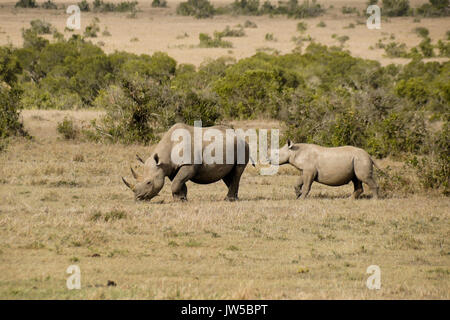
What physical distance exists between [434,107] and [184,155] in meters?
20.2

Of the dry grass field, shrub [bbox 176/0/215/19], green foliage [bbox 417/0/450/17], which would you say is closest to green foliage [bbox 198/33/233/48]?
shrub [bbox 176/0/215/19]

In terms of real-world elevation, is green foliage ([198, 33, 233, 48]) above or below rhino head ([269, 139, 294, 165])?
above

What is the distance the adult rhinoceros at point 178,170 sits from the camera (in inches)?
523

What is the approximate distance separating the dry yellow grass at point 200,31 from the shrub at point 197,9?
1166mm

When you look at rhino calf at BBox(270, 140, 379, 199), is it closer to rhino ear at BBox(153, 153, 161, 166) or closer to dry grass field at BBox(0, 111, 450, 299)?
dry grass field at BBox(0, 111, 450, 299)

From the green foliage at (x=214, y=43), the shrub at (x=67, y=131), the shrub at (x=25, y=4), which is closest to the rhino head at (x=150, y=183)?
the shrub at (x=67, y=131)

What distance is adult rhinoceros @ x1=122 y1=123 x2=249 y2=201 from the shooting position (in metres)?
13.3

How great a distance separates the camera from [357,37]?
222ft

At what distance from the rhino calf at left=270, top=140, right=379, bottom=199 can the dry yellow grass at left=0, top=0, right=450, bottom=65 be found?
35283mm

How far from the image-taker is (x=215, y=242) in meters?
10.5

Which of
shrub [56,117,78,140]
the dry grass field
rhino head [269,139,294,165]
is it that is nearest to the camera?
the dry grass field

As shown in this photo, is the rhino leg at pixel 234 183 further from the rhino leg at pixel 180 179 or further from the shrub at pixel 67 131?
the shrub at pixel 67 131

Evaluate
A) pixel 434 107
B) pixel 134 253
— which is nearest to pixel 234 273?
pixel 134 253
